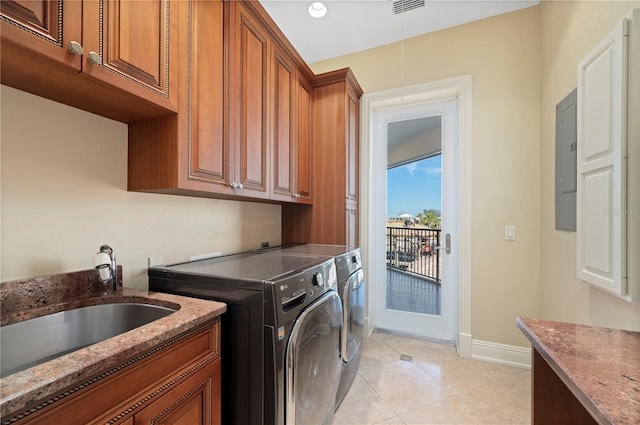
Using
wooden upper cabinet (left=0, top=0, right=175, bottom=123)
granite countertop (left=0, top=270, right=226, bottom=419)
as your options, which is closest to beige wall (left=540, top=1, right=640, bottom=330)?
granite countertop (left=0, top=270, right=226, bottom=419)

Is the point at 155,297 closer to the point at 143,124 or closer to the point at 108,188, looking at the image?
the point at 108,188

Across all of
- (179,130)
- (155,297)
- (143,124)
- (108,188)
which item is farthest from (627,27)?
(108,188)

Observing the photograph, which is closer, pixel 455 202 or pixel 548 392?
pixel 548 392

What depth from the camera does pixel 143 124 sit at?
1354mm

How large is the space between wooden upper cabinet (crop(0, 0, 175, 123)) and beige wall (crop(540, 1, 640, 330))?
206 cm

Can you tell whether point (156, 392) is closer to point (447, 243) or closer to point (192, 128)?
point (192, 128)

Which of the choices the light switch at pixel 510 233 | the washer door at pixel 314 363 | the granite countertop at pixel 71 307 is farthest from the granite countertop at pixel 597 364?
the light switch at pixel 510 233

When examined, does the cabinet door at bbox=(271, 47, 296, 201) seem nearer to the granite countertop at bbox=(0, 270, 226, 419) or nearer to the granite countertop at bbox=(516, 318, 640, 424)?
the granite countertop at bbox=(0, 270, 226, 419)

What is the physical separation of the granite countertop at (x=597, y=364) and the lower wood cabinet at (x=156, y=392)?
3.76 ft

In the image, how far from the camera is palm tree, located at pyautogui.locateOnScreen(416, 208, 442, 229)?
9.18 ft

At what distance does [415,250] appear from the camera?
117 inches

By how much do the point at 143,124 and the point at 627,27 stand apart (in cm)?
220

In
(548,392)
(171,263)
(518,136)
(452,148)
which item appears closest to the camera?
(548,392)

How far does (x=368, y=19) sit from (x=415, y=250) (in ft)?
7.52
